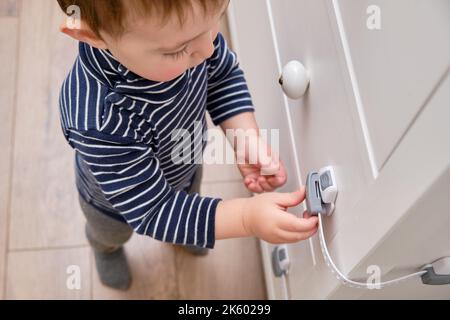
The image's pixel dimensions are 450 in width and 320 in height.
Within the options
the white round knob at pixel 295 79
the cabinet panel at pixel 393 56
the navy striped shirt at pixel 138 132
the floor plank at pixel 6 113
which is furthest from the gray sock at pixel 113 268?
the cabinet panel at pixel 393 56

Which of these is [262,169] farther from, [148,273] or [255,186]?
[148,273]

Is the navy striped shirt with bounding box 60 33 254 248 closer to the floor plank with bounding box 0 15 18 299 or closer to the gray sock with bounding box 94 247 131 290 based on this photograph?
the gray sock with bounding box 94 247 131 290

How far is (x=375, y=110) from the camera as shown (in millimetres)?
400

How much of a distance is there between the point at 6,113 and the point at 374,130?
0.94 metres

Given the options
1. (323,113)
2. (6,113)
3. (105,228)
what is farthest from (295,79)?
(6,113)

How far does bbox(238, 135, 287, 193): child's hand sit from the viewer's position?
0.69 metres

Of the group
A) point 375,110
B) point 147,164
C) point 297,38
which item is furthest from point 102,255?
point 375,110

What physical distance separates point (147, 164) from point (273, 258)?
42 cm

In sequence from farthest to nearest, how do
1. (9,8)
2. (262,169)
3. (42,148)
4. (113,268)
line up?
(9,8), (42,148), (113,268), (262,169)

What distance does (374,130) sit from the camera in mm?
404

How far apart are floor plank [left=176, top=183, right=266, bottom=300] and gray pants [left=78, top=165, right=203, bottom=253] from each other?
0.17 metres

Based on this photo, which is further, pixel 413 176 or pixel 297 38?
pixel 297 38
